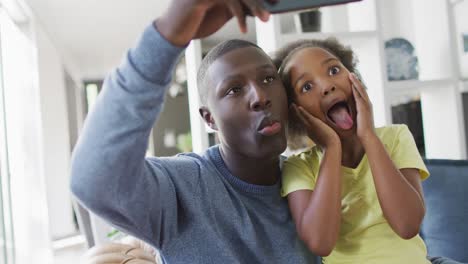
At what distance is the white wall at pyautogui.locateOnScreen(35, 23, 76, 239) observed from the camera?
13.7ft

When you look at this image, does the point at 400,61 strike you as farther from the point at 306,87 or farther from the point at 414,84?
the point at 306,87

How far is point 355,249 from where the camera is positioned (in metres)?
0.88

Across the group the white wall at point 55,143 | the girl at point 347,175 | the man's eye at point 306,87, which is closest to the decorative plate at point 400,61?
the girl at point 347,175

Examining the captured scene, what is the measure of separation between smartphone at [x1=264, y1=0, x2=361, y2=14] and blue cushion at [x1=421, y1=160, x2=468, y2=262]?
41.4 inches

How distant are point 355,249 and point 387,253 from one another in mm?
63

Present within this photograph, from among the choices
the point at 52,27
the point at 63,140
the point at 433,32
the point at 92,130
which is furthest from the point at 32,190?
the point at 92,130

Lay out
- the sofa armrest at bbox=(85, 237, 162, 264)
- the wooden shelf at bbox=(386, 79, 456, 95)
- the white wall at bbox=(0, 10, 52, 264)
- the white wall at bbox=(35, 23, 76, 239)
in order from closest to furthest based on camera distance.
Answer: the sofa armrest at bbox=(85, 237, 162, 264)
the wooden shelf at bbox=(386, 79, 456, 95)
the white wall at bbox=(0, 10, 52, 264)
the white wall at bbox=(35, 23, 76, 239)

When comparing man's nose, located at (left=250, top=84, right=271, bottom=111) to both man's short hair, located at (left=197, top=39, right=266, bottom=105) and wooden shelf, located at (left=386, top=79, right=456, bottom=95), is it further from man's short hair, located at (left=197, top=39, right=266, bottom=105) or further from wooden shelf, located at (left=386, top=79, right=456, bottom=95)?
wooden shelf, located at (left=386, top=79, right=456, bottom=95)

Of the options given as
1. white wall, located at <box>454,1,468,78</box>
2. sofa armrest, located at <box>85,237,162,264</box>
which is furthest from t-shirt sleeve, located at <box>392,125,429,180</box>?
white wall, located at <box>454,1,468,78</box>

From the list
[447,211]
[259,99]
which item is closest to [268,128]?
[259,99]

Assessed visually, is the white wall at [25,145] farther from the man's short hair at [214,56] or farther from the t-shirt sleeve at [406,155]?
the t-shirt sleeve at [406,155]

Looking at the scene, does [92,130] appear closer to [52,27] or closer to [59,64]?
[52,27]

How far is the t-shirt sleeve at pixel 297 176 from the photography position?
33.4 inches

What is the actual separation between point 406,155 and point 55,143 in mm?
4031
